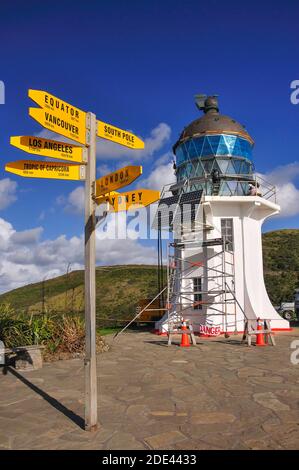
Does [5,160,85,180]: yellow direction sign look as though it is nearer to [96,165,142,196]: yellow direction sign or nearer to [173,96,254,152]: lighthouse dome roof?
[96,165,142,196]: yellow direction sign

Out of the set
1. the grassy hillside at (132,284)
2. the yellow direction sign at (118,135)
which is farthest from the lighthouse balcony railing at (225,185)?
the grassy hillside at (132,284)

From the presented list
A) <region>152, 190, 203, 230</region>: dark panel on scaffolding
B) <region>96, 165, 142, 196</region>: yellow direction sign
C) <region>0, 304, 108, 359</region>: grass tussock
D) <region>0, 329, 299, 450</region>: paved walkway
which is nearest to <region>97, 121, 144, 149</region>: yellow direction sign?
<region>96, 165, 142, 196</region>: yellow direction sign

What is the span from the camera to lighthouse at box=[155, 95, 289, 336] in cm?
1625

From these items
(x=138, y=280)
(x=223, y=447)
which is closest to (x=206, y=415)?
(x=223, y=447)

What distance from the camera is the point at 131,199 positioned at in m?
5.10

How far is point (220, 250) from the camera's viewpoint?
16.6 meters

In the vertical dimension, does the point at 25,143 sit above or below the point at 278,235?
below

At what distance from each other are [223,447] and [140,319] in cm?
1828

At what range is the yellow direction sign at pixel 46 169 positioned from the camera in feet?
16.7

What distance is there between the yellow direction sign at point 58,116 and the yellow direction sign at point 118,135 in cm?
31

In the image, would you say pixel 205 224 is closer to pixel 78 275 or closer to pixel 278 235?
pixel 78 275

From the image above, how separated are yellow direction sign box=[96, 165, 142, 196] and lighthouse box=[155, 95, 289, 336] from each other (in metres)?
11.0

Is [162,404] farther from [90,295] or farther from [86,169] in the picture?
[86,169]

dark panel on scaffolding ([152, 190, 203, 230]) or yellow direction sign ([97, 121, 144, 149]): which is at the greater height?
dark panel on scaffolding ([152, 190, 203, 230])
